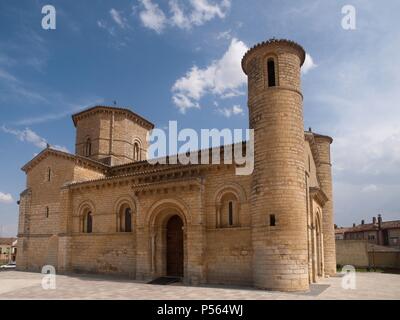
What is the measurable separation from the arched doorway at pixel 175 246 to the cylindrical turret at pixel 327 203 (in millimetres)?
10020

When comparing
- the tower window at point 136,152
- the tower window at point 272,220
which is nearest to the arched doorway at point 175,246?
the tower window at point 272,220

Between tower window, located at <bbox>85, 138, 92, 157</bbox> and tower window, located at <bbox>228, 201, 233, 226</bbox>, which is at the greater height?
tower window, located at <bbox>85, 138, 92, 157</bbox>

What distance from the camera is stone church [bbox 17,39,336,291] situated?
1491 cm

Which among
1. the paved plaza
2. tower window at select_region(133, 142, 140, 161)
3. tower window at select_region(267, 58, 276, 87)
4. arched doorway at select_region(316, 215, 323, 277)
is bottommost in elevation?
the paved plaza

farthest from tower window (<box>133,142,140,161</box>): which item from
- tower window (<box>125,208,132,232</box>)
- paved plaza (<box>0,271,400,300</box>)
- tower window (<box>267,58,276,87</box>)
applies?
tower window (<box>267,58,276,87</box>)

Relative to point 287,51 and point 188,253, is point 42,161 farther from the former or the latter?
point 287,51

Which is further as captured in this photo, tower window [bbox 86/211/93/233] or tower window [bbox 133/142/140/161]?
tower window [bbox 133/142/140/161]

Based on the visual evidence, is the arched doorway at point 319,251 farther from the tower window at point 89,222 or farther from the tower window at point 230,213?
the tower window at point 89,222

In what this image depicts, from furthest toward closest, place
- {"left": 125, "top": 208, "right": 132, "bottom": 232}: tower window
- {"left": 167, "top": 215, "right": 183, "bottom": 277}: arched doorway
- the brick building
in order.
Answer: the brick building → {"left": 125, "top": 208, "right": 132, "bottom": 232}: tower window → {"left": 167, "top": 215, "right": 183, "bottom": 277}: arched doorway

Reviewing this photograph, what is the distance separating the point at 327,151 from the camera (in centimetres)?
2466

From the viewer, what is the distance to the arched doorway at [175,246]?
1834 cm

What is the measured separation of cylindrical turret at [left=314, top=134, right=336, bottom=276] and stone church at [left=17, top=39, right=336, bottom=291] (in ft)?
0.24

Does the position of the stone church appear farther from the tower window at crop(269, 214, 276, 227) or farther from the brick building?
the brick building
